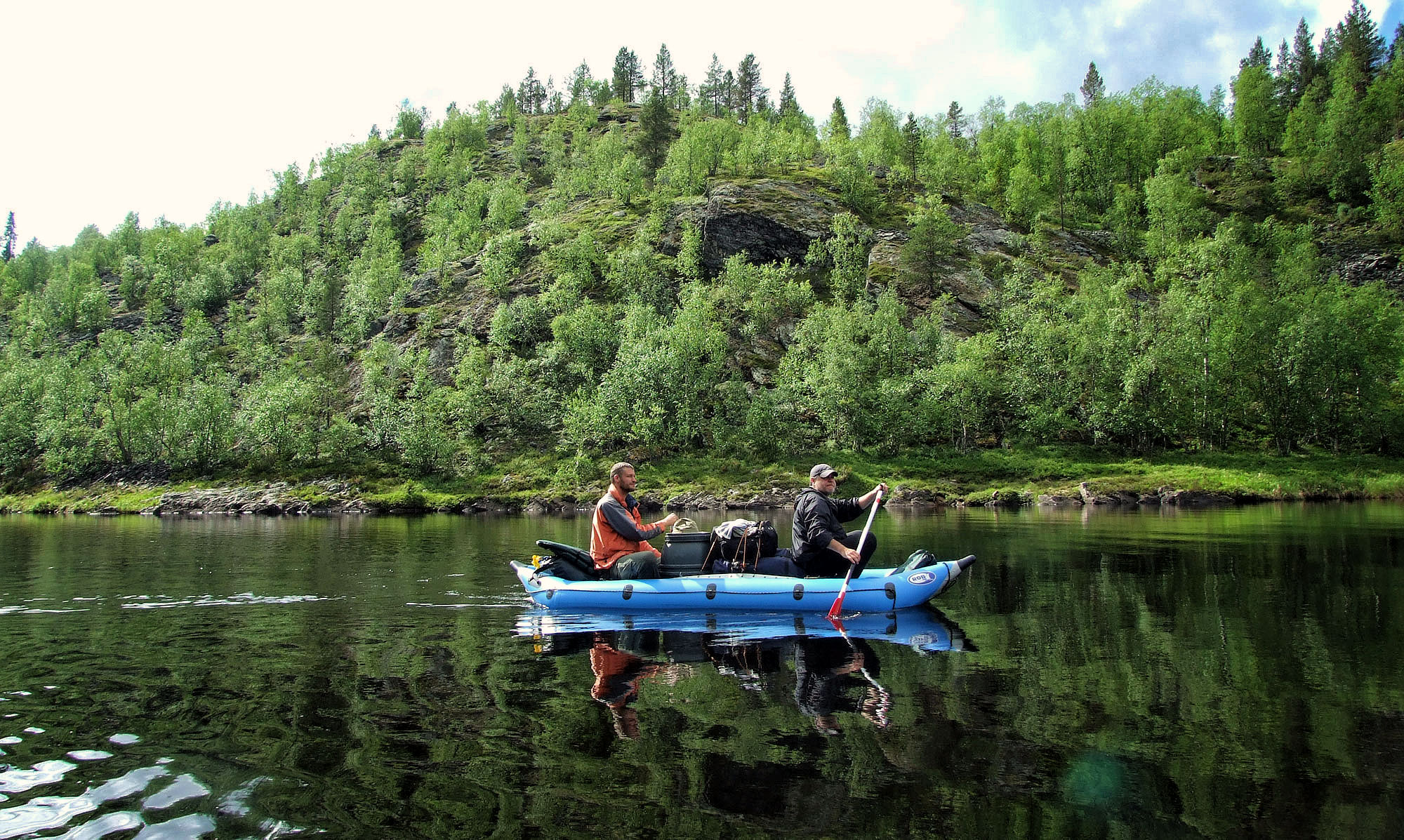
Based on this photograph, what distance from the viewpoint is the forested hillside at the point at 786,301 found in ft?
205

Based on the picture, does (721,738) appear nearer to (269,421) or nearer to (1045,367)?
(1045,367)

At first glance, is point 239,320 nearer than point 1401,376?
No

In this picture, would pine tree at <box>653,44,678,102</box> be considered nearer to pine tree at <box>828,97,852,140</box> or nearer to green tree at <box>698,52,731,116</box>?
green tree at <box>698,52,731,116</box>

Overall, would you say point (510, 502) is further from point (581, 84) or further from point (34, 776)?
point (581, 84)

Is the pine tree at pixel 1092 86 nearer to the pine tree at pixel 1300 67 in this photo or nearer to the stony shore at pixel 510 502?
the pine tree at pixel 1300 67

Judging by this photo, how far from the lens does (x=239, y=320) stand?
112625mm

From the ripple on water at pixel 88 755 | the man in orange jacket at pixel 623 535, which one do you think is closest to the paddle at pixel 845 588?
the man in orange jacket at pixel 623 535

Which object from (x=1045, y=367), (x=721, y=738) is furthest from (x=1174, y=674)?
(x=1045, y=367)

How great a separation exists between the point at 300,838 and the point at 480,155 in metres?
171

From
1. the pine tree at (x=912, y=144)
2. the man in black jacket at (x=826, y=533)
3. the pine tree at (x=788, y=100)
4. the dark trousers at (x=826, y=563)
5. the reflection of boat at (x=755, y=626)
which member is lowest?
the reflection of boat at (x=755, y=626)

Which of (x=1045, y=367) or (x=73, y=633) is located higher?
(x=1045, y=367)

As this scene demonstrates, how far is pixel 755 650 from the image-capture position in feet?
37.0

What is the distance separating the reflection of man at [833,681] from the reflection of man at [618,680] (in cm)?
187

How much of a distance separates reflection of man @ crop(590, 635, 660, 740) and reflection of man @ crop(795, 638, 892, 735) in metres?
1.87
